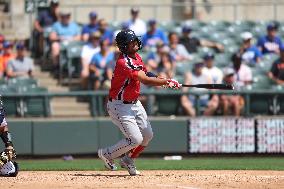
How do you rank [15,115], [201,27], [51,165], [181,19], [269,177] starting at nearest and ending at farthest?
[269,177] < [51,165] < [15,115] < [201,27] < [181,19]

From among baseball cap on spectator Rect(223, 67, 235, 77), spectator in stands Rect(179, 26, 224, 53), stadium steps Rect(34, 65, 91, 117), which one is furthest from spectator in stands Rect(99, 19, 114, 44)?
baseball cap on spectator Rect(223, 67, 235, 77)

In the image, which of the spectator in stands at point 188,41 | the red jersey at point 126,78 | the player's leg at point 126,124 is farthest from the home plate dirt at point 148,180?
the spectator in stands at point 188,41

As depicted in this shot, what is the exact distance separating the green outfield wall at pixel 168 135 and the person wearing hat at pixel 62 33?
2696 mm

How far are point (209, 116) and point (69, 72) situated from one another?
322 cm

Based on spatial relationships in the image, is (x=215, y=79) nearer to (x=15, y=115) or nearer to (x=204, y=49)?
(x=204, y=49)

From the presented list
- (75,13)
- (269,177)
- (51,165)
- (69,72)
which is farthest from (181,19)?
(269,177)

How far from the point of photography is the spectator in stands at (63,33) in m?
18.4

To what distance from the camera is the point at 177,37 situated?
1903 centimetres

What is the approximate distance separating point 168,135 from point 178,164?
1.87 metres

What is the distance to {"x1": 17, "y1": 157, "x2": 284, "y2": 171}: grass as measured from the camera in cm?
1349

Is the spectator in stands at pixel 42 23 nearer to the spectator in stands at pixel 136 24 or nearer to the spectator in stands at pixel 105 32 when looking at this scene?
the spectator in stands at pixel 105 32

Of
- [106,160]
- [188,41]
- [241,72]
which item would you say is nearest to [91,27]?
[188,41]

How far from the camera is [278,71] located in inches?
688

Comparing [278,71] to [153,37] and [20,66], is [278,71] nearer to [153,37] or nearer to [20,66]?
[153,37]
